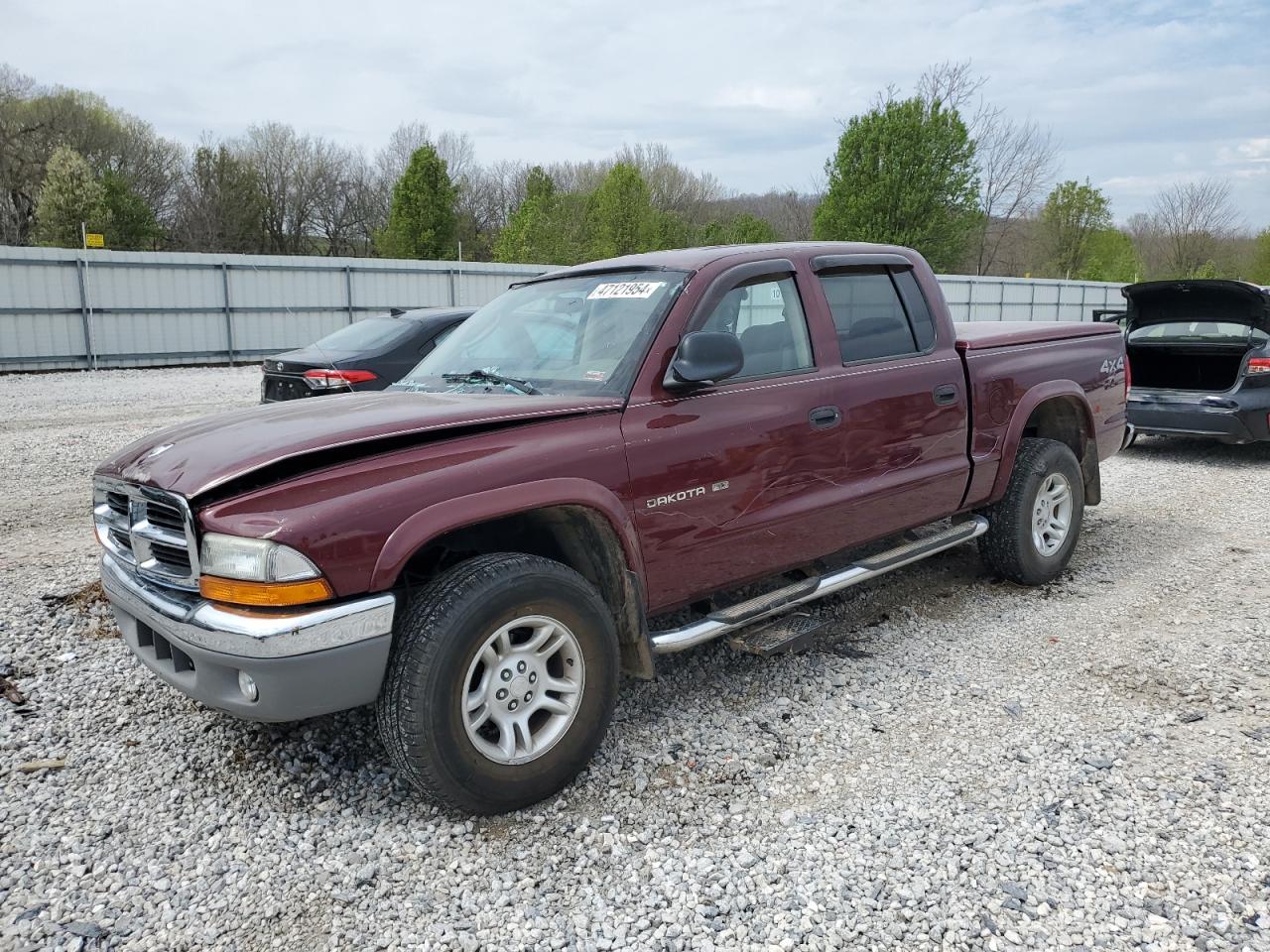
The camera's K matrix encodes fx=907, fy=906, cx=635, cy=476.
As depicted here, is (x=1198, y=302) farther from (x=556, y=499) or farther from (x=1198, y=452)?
(x=556, y=499)

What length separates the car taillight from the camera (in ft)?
28.1

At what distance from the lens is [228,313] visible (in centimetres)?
2059

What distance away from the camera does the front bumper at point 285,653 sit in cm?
260

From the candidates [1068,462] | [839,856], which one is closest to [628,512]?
[839,856]

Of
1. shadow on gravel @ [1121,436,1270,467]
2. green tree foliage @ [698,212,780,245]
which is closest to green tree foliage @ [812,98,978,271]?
green tree foliage @ [698,212,780,245]

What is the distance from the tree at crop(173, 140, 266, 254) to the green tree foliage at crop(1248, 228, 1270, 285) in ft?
165

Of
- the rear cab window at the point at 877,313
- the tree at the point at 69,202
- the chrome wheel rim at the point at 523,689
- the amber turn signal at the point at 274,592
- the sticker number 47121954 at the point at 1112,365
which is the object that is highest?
the tree at the point at 69,202

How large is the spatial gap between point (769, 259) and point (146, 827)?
10.5 ft

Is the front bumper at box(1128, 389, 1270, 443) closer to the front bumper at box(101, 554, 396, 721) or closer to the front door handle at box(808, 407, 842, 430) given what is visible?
the front door handle at box(808, 407, 842, 430)

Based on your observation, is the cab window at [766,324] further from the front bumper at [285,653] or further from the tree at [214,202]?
the tree at [214,202]

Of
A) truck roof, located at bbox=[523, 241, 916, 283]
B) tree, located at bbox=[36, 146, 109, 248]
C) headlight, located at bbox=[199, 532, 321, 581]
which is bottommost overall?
headlight, located at bbox=[199, 532, 321, 581]

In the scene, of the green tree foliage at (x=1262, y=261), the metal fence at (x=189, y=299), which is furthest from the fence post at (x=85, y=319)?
the green tree foliage at (x=1262, y=261)

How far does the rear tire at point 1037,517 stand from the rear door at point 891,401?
20.4 inches

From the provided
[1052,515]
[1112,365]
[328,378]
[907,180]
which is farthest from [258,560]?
Result: [907,180]
